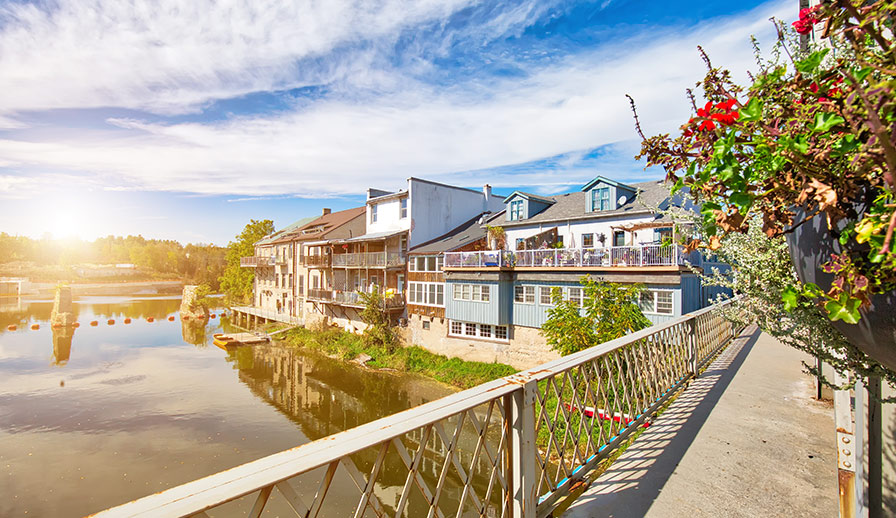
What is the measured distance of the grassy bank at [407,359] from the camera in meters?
21.9

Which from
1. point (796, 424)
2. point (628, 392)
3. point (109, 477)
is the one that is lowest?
point (109, 477)

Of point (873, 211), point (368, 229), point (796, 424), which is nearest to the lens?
point (873, 211)

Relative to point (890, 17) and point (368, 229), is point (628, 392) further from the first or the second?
point (368, 229)

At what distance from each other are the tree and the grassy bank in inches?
870

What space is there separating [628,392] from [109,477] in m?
18.5

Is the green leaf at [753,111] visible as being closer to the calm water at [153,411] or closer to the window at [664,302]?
the calm water at [153,411]

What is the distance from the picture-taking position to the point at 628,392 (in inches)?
179

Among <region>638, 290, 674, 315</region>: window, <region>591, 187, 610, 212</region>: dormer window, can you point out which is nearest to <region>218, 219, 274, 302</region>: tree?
<region>591, 187, 610, 212</region>: dormer window

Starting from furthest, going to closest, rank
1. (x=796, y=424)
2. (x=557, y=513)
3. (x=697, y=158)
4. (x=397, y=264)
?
(x=397, y=264) < (x=796, y=424) < (x=557, y=513) < (x=697, y=158)

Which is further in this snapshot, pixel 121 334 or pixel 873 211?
pixel 121 334

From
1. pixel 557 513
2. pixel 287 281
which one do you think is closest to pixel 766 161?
pixel 557 513

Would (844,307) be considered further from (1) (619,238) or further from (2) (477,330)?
(2) (477,330)

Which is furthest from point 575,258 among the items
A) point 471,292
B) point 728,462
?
point 728,462

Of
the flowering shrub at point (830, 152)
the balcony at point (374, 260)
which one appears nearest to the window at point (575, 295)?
the balcony at point (374, 260)
